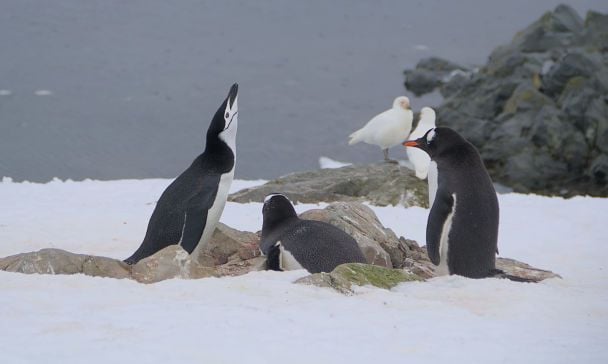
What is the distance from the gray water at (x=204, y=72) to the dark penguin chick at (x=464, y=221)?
8533 millimetres

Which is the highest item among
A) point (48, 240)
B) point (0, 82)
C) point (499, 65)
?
point (499, 65)

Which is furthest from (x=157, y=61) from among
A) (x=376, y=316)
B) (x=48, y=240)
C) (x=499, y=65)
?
(x=376, y=316)

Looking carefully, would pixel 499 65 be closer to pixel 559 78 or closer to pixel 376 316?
pixel 559 78

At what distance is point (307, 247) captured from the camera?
17.4ft

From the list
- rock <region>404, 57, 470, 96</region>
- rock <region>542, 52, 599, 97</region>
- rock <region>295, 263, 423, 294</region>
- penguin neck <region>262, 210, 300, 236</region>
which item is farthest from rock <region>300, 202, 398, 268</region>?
rock <region>404, 57, 470, 96</region>

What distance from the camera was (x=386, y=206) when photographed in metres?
9.32

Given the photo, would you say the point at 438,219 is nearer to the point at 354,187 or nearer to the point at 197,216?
the point at 197,216

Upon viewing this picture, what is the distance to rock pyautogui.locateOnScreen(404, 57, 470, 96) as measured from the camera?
1909cm

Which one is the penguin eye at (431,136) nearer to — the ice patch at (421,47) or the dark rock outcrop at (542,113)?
the dark rock outcrop at (542,113)

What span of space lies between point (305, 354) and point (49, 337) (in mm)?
933

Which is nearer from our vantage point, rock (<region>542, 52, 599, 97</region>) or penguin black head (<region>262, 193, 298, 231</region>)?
penguin black head (<region>262, 193, 298, 231</region>)

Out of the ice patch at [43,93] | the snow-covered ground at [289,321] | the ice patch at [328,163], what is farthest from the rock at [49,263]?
the ice patch at [43,93]

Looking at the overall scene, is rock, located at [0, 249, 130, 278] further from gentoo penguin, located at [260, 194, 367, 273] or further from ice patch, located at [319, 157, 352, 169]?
ice patch, located at [319, 157, 352, 169]

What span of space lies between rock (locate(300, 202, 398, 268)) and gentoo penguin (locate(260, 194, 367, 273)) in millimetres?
329
